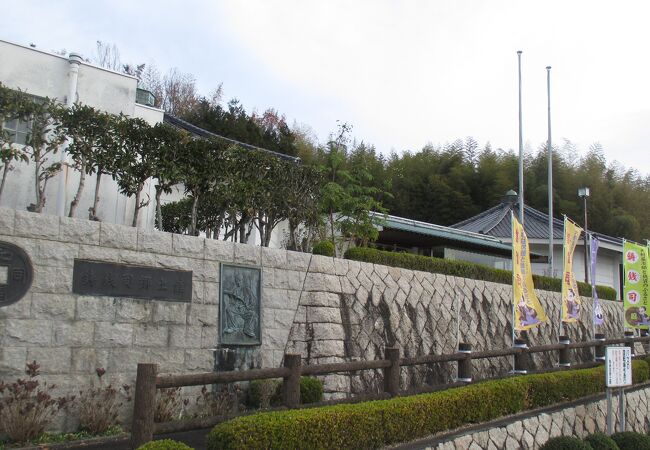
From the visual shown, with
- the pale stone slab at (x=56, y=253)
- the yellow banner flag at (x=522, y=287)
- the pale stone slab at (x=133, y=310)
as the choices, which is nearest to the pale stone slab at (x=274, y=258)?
the pale stone slab at (x=133, y=310)

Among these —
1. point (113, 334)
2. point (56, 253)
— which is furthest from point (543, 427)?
Answer: point (56, 253)

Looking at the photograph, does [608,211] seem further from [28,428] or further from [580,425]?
[28,428]

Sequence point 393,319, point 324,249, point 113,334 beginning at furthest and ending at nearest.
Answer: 1. point 393,319
2. point 324,249
3. point 113,334

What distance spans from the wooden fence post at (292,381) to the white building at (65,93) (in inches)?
227

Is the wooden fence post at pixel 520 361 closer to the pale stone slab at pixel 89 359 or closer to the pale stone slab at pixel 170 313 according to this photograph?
the pale stone slab at pixel 170 313

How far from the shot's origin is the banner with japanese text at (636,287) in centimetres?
1639

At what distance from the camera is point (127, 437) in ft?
22.9

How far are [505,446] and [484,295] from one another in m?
5.83

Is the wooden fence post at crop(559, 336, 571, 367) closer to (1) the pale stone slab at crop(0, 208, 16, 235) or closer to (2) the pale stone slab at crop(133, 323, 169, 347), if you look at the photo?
(2) the pale stone slab at crop(133, 323, 169, 347)

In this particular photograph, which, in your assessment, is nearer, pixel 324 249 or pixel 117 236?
pixel 117 236

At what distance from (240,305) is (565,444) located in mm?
5123

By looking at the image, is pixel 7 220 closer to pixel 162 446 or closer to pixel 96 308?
pixel 96 308

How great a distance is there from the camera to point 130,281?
7.93 metres

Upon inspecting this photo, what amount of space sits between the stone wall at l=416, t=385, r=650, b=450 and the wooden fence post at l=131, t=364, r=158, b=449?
340 centimetres
